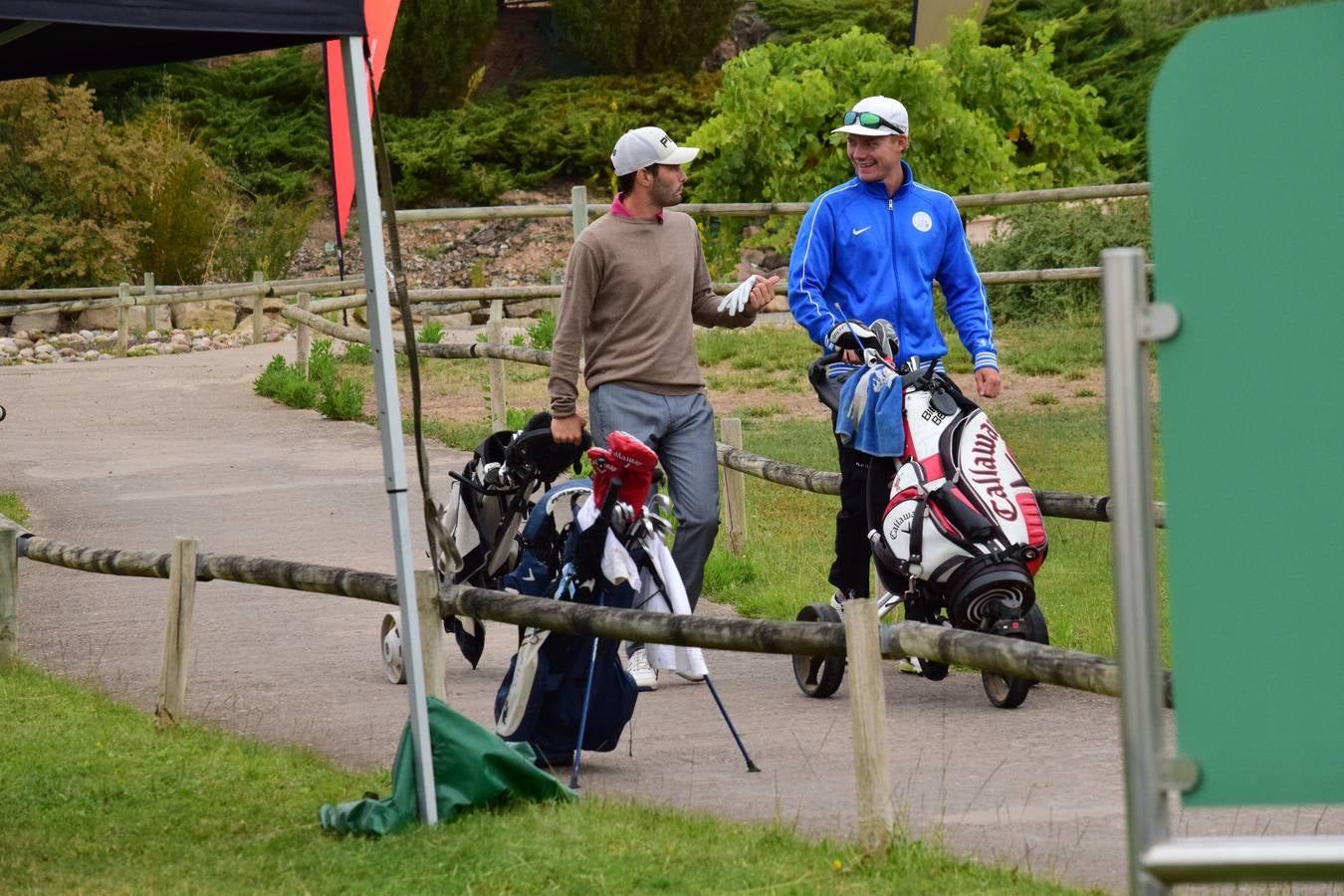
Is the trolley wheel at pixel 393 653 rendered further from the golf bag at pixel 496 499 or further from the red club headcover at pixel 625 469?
the red club headcover at pixel 625 469

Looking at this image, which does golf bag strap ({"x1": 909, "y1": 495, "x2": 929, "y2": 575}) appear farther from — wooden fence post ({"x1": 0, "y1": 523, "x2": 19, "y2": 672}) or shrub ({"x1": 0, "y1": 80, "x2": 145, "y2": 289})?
shrub ({"x1": 0, "y1": 80, "x2": 145, "y2": 289})

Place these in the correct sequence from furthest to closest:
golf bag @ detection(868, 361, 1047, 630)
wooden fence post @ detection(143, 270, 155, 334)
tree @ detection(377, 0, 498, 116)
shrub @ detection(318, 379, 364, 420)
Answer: tree @ detection(377, 0, 498, 116), wooden fence post @ detection(143, 270, 155, 334), shrub @ detection(318, 379, 364, 420), golf bag @ detection(868, 361, 1047, 630)

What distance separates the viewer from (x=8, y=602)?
6.79 metres

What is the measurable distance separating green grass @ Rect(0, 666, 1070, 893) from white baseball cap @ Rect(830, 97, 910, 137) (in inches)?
104

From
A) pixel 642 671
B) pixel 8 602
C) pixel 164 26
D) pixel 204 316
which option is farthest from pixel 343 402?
pixel 164 26

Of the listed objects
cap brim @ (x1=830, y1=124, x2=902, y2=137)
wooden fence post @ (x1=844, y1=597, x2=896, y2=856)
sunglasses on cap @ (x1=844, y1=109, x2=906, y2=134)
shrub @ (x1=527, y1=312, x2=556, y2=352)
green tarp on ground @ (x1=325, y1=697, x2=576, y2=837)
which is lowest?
green tarp on ground @ (x1=325, y1=697, x2=576, y2=837)

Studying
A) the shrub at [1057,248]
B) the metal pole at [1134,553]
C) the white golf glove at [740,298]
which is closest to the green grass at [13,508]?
the white golf glove at [740,298]

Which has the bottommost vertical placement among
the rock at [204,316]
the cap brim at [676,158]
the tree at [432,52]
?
the rock at [204,316]

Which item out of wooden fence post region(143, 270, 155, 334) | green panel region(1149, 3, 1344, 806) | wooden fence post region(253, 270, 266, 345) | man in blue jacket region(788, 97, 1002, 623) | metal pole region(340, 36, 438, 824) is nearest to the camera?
green panel region(1149, 3, 1344, 806)

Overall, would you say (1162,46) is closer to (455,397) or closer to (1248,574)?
(455,397)

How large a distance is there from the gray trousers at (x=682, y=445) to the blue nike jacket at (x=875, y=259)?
507 millimetres

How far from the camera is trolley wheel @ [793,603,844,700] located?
6.02m

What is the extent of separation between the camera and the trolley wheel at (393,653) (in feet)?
21.4

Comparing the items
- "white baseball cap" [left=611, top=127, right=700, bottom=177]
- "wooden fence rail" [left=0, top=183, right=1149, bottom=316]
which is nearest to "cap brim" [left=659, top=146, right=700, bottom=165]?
"white baseball cap" [left=611, top=127, right=700, bottom=177]
